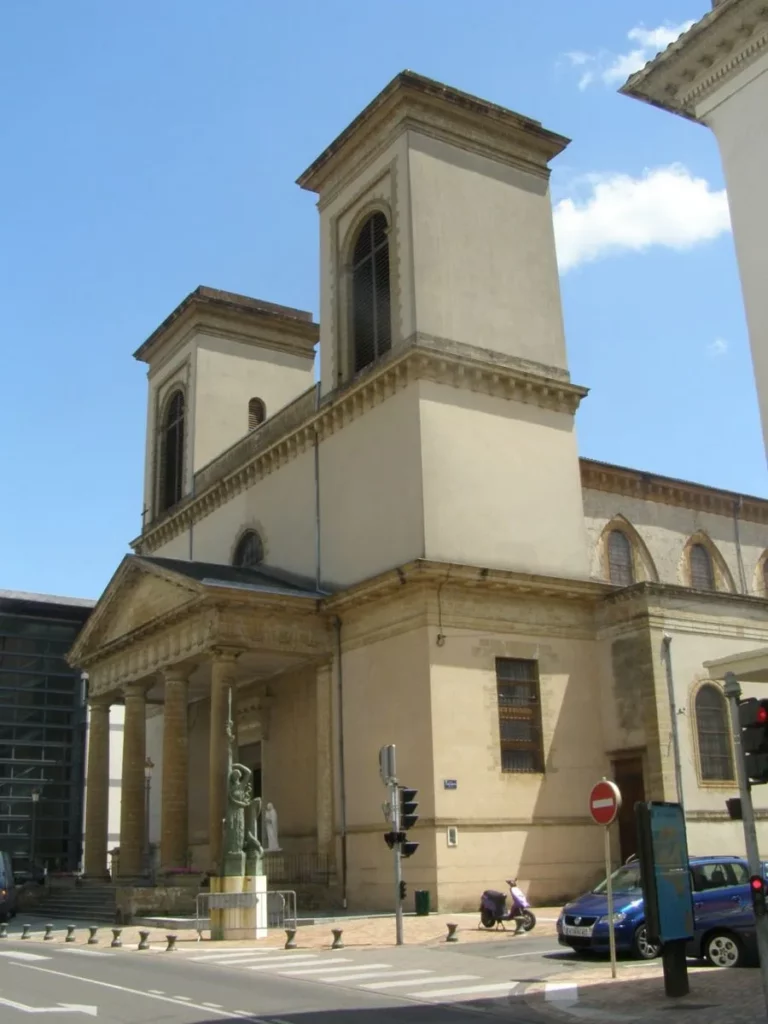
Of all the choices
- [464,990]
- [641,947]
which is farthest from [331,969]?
[641,947]

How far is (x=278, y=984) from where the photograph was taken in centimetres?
1400

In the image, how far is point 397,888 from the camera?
19.2m

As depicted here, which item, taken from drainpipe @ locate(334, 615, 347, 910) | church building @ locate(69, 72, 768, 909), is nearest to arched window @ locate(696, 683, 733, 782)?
church building @ locate(69, 72, 768, 909)

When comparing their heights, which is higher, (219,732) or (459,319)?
(459,319)

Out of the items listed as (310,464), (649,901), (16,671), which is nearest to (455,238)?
(310,464)

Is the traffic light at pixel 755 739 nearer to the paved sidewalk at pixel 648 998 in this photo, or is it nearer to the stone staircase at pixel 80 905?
the paved sidewalk at pixel 648 998

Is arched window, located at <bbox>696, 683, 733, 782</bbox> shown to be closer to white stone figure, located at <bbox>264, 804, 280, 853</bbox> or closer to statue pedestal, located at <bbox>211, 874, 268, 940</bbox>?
white stone figure, located at <bbox>264, 804, 280, 853</bbox>

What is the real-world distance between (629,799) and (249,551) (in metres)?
14.4

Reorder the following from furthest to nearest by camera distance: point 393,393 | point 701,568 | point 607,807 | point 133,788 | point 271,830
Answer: point 701,568
point 133,788
point 271,830
point 393,393
point 607,807

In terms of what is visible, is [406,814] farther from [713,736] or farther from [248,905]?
[713,736]

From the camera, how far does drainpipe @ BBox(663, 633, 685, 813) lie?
26172mm

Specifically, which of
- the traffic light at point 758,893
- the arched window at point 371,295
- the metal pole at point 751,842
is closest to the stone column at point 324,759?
the arched window at point 371,295

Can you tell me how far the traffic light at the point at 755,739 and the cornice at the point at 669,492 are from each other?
75.8 feet

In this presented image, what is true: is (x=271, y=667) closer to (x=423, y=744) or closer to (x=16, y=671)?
(x=423, y=744)
